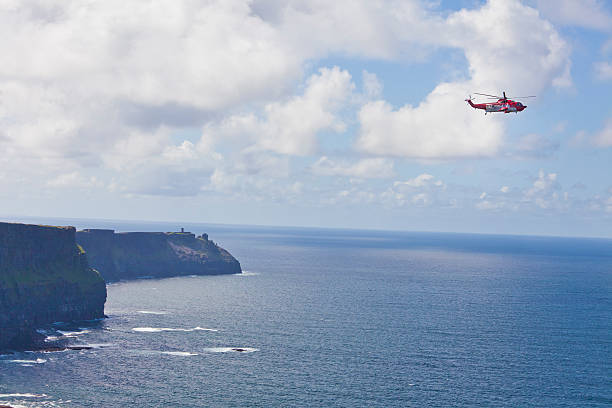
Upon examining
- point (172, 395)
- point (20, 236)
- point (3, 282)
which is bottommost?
point (172, 395)

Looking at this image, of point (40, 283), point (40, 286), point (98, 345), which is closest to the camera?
point (98, 345)

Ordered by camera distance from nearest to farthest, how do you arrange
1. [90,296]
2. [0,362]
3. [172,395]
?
[172,395] → [0,362] → [90,296]

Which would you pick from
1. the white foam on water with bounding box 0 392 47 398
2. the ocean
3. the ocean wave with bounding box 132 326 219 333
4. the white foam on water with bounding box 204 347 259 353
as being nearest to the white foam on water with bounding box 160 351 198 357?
the ocean

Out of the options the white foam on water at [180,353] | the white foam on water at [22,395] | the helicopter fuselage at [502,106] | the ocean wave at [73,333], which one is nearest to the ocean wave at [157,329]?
the ocean wave at [73,333]

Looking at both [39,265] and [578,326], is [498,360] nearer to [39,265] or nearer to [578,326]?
[578,326]

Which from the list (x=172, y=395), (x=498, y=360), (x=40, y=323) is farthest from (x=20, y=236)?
(x=498, y=360)

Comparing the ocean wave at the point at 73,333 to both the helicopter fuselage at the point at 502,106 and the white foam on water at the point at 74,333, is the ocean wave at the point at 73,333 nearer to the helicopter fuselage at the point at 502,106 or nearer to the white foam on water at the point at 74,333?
the white foam on water at the point at 74,333

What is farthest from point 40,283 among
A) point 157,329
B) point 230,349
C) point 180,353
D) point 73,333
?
point 230,349

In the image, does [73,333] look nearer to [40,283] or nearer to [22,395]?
[40,283]

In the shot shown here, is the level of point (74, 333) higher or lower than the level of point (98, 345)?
higher
